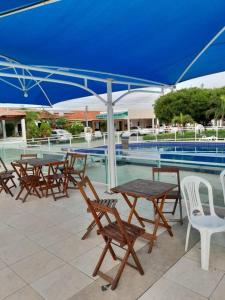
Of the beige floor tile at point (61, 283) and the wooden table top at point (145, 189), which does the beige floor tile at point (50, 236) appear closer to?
the beige floor tile at point (61, 283)

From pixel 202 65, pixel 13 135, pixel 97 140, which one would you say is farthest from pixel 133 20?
pixel 13 135

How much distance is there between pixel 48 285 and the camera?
2486 millimetres

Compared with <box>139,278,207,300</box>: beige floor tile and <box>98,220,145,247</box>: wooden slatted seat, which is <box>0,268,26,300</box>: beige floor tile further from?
<box>139,278,207,300</box>: beige floor tile

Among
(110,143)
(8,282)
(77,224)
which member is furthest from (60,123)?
(8,282)

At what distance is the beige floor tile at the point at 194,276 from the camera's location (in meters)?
2.36

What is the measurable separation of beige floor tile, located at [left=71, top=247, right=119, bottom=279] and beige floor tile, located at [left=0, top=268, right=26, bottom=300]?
1.95 feet

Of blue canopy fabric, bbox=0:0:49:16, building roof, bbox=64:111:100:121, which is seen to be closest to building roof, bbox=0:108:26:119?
building roof, bbox=64:111:100:121

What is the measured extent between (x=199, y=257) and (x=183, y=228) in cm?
77

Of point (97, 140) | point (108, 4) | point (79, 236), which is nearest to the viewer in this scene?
point (108, 4)

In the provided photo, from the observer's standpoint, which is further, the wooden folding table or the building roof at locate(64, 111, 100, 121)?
the building roof at locate(64, 111, 100, 121)

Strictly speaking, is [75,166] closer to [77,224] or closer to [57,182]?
[57,182]

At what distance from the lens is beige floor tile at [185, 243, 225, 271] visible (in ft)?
8.85

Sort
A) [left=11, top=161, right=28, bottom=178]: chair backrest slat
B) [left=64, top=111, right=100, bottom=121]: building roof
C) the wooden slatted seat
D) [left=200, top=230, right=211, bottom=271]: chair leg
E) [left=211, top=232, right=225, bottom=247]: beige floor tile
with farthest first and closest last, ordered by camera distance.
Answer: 1. [left=64, top=111, right=100, bottom=121]: building roof
2. [left=11, top=161, right=28, bottom=178]: chair backrest slat
3. [left=211, top=232, right=225, bottom=247]: beige floor tile
4. [left=200, top=230, right=211, bottom=271]: chair leg
5. the wooden slatted seat

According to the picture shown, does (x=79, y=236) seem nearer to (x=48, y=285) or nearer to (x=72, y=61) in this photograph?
(x=48, y=285)
